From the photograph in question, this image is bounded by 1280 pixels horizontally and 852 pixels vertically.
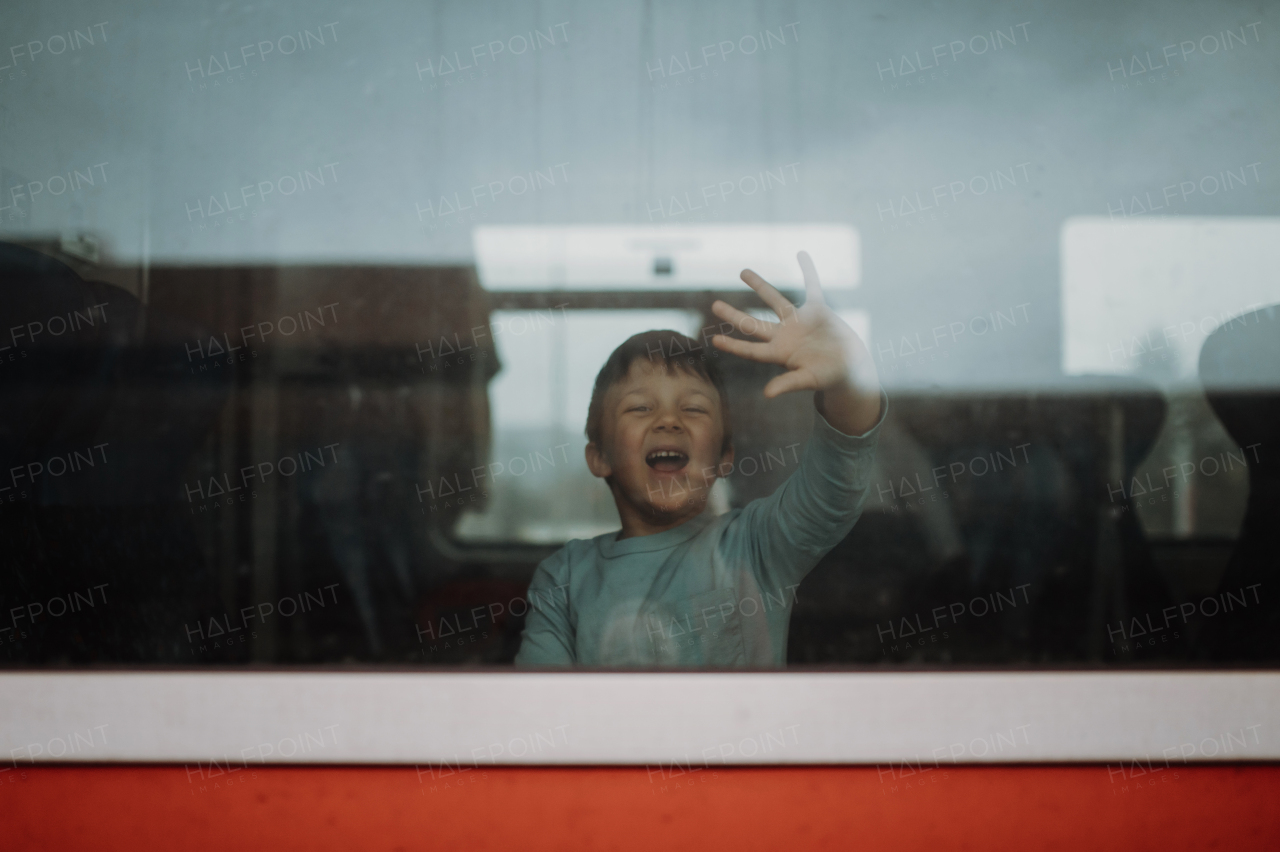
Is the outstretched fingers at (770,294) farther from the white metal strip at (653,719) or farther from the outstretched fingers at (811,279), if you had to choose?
Result: the white metal strip at (653,719)

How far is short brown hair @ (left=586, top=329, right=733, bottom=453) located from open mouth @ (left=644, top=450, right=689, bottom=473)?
0.08 m

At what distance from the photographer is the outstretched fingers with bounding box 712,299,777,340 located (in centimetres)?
106

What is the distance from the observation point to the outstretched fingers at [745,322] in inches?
41.8

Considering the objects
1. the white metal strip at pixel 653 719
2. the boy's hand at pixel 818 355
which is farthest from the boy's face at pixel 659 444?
the white metal strip at pixel 653 719

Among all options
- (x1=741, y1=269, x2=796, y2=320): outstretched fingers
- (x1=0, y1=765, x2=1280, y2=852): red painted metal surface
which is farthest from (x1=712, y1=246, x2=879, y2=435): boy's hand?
(x1=0, y1=765, x2=1280, y2=852): red painted metal surface

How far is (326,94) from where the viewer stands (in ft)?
Answer: 3.61

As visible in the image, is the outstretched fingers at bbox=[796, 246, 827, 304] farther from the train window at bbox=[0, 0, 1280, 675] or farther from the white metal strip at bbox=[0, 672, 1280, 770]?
the white metal strip at bbox=[0, 672, 1280, 770]

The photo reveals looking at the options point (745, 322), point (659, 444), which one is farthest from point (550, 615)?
point (745, 322)

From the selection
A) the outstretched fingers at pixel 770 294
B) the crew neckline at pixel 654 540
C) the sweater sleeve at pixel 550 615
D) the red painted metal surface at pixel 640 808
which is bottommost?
the red painted metal surface at pixel 640 808

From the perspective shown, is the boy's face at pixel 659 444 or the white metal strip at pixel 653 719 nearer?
the white metal strip at pixel 653 719

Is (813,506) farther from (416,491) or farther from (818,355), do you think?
(416,491)

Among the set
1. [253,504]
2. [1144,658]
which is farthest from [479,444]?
[1144,658]

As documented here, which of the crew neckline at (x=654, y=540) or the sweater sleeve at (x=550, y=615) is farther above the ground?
the crew neckline at (x=654, y=540)

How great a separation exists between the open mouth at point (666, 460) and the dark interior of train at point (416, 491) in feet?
0.30
